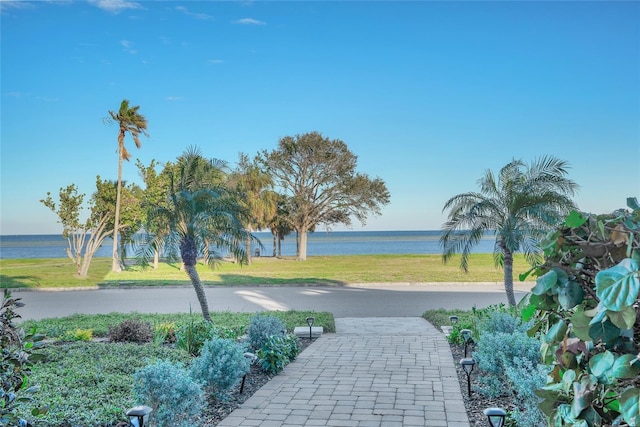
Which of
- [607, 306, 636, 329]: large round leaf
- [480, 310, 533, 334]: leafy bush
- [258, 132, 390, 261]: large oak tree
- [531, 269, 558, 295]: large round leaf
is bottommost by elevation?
[480, 310, 533, 334]: leafy bush

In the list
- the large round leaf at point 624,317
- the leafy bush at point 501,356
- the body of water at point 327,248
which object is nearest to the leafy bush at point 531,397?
the leafy bush at point 501,356

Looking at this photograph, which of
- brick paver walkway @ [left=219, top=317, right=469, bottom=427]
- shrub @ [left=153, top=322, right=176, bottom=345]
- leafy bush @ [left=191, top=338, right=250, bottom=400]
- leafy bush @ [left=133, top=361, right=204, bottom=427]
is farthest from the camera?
shrub @ [left=153, top=322, right=176, bottom=345]

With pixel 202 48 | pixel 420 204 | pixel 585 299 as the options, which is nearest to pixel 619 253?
pixel 585 299

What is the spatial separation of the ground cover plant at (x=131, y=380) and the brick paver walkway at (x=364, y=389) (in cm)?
33

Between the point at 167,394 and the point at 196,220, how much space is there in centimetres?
632

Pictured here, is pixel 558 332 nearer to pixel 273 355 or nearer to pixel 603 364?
pixel 603 364

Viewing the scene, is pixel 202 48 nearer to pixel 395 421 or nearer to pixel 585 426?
pixel 395 421

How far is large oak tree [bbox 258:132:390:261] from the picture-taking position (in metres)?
40.3

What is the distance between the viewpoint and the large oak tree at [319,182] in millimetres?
40281

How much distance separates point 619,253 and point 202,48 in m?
15.8

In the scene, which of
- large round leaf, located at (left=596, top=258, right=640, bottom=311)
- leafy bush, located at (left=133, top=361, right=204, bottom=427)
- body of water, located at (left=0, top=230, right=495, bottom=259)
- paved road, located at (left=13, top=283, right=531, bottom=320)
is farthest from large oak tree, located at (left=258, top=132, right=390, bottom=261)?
large round leaf, located at (left=596, top=258, right=640, bottom=311)

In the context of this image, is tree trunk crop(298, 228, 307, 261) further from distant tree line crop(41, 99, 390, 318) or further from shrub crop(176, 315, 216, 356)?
shrub crop(176, 315, 216, 356)

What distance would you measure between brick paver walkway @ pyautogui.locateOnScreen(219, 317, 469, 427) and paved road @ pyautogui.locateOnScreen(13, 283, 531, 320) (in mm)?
4513

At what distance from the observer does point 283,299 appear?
15.6 m
